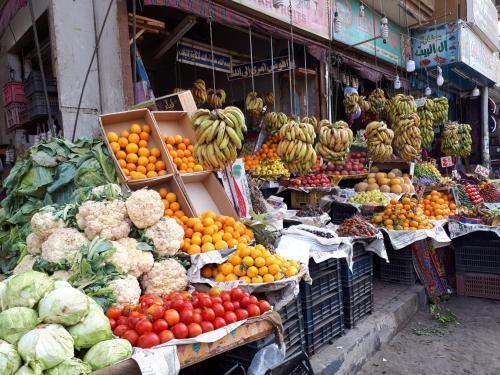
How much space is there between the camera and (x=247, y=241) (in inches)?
137

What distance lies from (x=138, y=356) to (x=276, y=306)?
1.23 m

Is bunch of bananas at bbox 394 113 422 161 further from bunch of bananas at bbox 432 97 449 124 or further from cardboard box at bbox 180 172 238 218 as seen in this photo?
cardboard box at bbox 180 172 238 218

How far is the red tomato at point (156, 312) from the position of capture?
2176 mm

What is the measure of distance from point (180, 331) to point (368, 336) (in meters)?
2.50

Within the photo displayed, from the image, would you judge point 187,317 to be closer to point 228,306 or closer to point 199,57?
point 228,306

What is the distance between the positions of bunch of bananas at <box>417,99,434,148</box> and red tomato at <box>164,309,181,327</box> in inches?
330

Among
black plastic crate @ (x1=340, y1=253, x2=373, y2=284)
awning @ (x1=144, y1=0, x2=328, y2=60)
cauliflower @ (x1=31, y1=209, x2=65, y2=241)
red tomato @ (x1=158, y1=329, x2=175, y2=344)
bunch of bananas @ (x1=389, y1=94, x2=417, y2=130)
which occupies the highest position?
awning @ (x1=144, y1=0, x2=328, y2=60)

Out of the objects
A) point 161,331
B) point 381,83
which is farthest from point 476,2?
point 161,331

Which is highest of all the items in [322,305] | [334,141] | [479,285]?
[334,141]

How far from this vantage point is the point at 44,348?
1.70 metres

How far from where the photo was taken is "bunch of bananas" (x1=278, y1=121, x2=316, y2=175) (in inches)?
197

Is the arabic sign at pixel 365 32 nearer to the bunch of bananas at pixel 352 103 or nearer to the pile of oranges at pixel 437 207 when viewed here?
the bunch of bananas at pixel 352 103

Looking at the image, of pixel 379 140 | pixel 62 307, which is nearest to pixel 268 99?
pixel 379 140

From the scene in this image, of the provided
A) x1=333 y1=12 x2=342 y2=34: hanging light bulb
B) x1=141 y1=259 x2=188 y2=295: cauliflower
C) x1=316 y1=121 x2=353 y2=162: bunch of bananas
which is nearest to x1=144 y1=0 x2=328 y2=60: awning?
x1=333 y1=12 x2=342 y2=34: hanging light bulb
